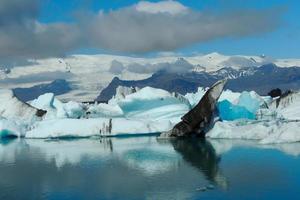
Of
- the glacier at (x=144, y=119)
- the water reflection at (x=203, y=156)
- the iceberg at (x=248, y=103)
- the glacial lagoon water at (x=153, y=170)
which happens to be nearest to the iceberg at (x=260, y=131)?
the glacier at (x=144, y=119)

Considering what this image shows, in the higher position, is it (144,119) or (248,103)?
(248,103)

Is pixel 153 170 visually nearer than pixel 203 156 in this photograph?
Yes

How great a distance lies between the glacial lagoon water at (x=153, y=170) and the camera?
15133mm

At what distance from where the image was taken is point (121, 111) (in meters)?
33.2

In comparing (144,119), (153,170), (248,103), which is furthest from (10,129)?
(153,170)

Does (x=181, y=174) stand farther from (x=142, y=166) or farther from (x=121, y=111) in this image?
(x=121, y=111)

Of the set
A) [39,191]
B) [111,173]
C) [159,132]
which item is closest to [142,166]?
[111,173]

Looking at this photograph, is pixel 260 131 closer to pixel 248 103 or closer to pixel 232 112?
pixel 232 112

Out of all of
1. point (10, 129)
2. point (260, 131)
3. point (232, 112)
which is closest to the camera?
point (260, 131)

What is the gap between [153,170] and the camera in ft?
61.4

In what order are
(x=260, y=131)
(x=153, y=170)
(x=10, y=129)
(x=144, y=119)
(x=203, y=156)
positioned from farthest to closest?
(x=10, y=129) < (x=144, y=119) < (x=260, y=131) < (x=203, y=156) < (x=153, y=170)

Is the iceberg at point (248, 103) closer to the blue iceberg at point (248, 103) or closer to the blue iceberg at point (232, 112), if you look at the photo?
the blue iceberg at point (248, 103)

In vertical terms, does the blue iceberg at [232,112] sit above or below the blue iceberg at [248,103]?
below

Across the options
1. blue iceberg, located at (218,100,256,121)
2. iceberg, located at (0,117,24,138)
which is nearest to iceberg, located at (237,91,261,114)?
blue iceberg, located at (218,100,256,121)
